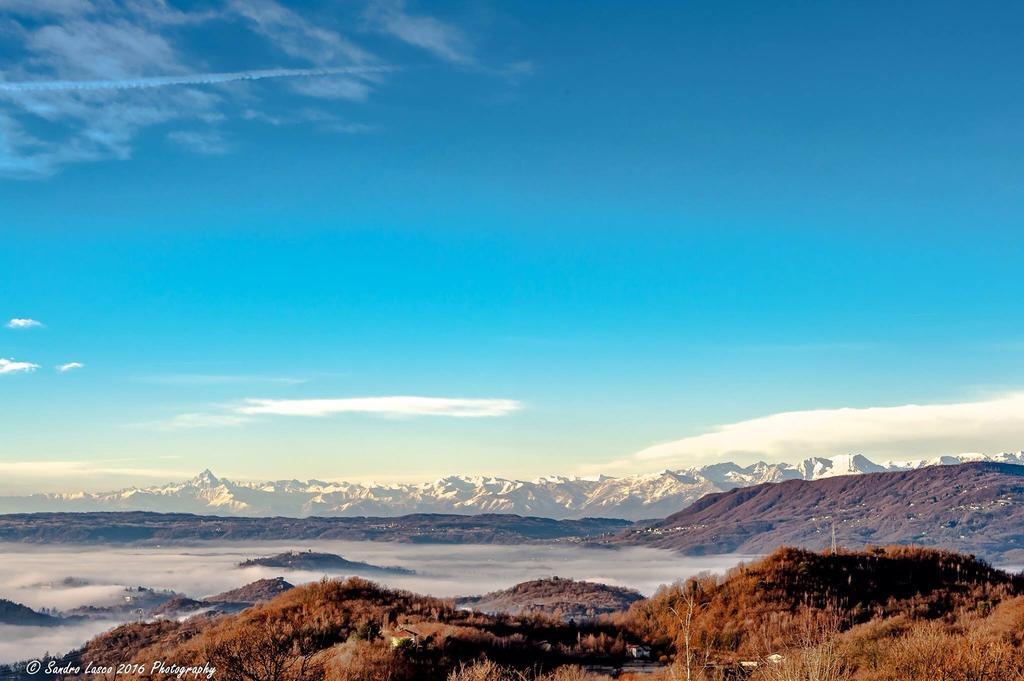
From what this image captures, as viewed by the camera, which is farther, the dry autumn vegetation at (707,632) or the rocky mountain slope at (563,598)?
the rocky mountain slope at (563,598)

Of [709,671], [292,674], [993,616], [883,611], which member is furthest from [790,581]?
[292,674]

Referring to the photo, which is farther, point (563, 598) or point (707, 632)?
point (563, 598)

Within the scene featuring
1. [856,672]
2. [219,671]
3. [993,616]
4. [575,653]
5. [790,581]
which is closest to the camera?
[856,672]

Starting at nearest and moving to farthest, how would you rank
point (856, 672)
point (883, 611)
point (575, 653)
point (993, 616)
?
1. point (856, 672)
2. point (993, 616)
3. point (575, 653)
4. point (883, 611)

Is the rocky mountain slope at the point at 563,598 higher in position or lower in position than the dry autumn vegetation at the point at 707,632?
lower

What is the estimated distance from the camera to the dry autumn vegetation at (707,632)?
19062 mm

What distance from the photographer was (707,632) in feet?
96.8

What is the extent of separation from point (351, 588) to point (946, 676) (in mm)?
23814

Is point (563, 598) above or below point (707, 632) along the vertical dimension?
below

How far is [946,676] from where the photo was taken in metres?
17.0

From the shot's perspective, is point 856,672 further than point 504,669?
No

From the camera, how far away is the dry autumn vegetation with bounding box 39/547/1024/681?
19.1 m

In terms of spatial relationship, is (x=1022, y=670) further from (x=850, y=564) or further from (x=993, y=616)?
(x=850, y=564)

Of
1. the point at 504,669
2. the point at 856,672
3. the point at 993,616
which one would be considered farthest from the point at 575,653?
the point at 993,616
